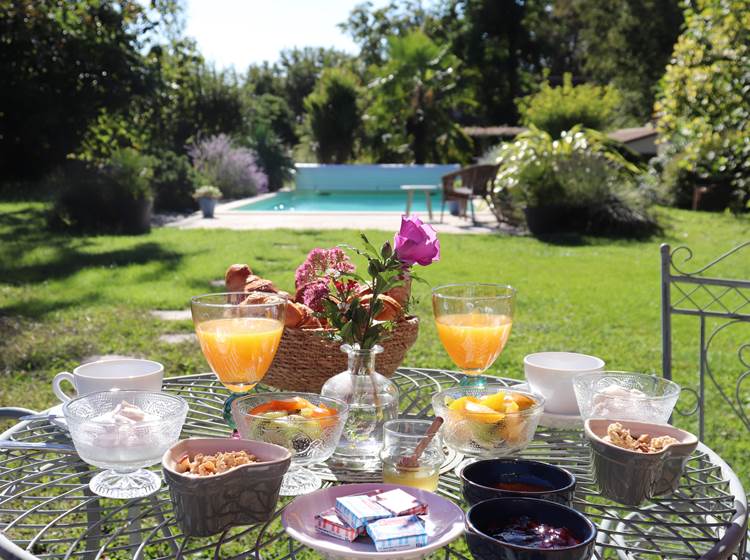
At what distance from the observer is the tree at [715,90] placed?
12.0ft

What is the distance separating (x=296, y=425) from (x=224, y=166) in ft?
53.0

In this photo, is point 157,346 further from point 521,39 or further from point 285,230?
point 521,39

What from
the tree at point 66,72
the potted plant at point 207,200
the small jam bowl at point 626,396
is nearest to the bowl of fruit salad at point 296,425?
the small jam bowl at point 626,396

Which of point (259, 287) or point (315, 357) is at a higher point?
point (259, 287)

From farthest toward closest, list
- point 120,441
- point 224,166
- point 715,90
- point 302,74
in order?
point 302,74
point 224,166
point 715,90
point 120,441

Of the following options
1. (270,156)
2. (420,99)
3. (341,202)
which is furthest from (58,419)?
(420,99)

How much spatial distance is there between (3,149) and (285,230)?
258 inches

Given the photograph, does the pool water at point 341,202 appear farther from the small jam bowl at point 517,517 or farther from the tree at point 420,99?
the small jam bowl at point 517,517

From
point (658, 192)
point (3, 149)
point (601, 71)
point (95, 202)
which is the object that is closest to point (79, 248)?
point (95, 202)

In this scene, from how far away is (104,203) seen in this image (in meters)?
9.94

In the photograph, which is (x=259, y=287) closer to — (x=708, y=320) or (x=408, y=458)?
(x=408, y=458)

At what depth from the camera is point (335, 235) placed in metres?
10.1

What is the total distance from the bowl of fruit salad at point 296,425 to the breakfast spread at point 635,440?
420 millimetres

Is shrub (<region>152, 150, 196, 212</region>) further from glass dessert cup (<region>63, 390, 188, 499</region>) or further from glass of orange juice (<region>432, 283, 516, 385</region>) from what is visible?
glass dessert cup (<region>63, 390, 188, 499</region>)
